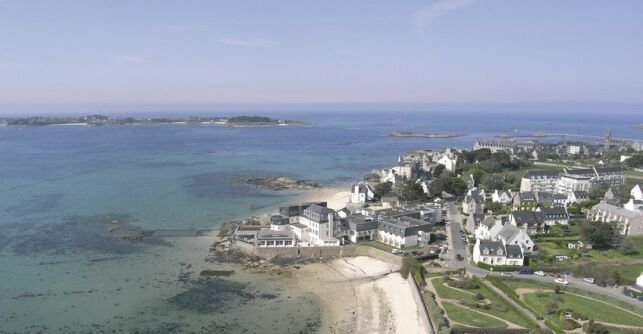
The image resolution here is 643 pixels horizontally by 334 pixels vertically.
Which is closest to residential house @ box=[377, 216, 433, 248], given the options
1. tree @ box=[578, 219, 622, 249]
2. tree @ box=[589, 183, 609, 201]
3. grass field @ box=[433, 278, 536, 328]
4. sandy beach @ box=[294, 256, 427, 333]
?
sandy beach @ box=[294, 256, 427, 333]

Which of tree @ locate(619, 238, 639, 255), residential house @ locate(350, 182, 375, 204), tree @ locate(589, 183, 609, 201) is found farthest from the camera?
residential house @ locate(350, 182, 375, 204)

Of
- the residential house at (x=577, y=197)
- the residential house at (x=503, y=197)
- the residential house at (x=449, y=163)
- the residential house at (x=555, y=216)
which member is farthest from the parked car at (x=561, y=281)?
the residential house at (x=449, y=163)

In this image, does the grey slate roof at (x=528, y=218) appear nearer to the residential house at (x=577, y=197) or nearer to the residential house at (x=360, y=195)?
the residential house at (x=577, y=197)

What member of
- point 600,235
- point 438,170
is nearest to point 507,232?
point 600,235

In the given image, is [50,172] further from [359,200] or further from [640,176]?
[640,176]

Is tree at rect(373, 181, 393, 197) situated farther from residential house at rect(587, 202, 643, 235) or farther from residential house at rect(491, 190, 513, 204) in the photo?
residential house at rect(587, 202, 643, 235)

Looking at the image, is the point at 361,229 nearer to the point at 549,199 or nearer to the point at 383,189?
the point at 383,189

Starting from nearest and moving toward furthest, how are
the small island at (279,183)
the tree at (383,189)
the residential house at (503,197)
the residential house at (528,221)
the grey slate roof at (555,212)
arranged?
the residential house at (528,221) → the grey slate roof at (555,212) → the residential house at (503,197) → the tree at (383,189) → the small island at (279,183)
